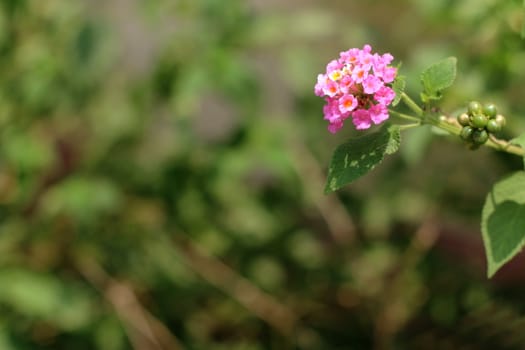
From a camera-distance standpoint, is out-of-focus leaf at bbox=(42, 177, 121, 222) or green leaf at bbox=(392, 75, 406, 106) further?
out-of-focus leaf at bbox=(42, 177, 121, 222)

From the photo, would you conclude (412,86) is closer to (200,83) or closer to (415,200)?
(200,83)

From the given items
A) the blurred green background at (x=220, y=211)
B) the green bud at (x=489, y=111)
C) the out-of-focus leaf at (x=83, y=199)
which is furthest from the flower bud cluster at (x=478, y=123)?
the out-of-focus leaf at (x=83, y=199)

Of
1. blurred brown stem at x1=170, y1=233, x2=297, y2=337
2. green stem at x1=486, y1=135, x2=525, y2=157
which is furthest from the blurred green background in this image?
green stem at x1=486, y1=135, x2=525, y2=157

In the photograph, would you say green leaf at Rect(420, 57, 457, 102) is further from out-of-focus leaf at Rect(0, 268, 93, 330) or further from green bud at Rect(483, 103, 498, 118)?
out-of-focus leaf at Rect(0, 268, 93, 330)

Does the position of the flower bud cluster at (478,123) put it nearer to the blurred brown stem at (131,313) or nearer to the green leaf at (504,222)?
the green leaf at (504,222)

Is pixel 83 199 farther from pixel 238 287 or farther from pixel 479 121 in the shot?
pixel 479 121

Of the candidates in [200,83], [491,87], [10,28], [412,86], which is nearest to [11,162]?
[10,28]
